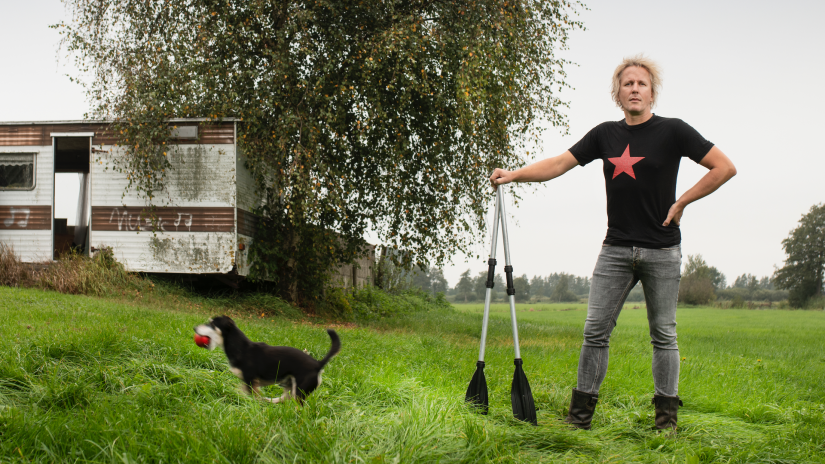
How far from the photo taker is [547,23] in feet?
37.4

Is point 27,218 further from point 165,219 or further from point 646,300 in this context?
point 646,300

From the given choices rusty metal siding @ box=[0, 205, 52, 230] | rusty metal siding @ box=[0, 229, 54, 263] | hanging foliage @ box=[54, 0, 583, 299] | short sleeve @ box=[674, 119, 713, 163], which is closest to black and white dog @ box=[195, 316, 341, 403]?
short sleeve @ box=[674, 119, 713, 163]

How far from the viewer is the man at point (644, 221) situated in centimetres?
319

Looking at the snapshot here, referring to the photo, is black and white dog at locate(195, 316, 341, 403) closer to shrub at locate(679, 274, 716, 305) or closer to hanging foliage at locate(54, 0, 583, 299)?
hanging foliage at locate(54, 0, 583, 299)

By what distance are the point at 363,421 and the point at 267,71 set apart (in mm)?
8648

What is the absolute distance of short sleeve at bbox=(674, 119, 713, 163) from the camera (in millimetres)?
3146

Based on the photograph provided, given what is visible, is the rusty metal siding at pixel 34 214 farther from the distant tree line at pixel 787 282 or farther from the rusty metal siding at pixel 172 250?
the distant tree line at pixel 787 282

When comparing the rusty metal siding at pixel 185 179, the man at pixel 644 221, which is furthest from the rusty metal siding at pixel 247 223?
the man at pixel 644 221

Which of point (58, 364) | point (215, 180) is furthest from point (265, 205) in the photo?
point (58, 364)

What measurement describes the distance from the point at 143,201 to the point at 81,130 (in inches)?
73.9

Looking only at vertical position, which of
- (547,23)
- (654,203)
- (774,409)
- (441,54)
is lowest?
(774,409)

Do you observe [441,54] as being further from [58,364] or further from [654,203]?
[58,364]

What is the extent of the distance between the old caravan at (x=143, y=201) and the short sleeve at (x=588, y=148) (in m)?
8.14

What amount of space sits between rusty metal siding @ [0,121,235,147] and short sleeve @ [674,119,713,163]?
345 inches
